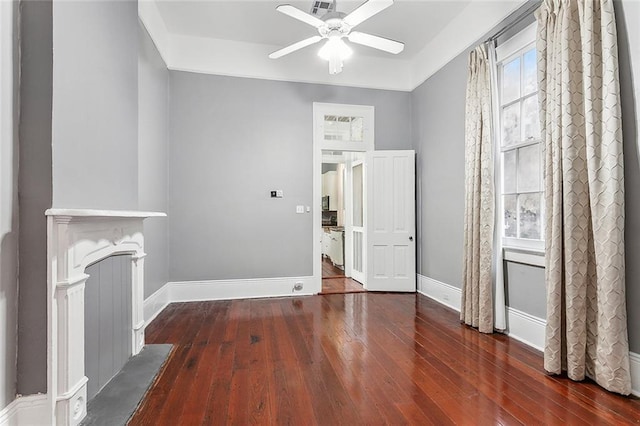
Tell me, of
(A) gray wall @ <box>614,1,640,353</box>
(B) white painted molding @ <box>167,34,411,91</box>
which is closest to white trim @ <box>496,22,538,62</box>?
(A) gray wall @ <box>614,1,640,353</box>

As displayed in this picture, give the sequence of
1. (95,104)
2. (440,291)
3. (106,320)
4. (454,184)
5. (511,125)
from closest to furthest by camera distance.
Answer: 1. (95,104)
2. (106,320)
3. (511,125)
4. (454,184)
5. (440,291)

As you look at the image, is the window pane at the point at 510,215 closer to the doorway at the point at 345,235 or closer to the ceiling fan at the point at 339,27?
the ceiling fan at the point at 339,27

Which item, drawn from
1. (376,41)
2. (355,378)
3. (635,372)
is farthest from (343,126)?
(635,372)

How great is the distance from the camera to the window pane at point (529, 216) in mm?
2900

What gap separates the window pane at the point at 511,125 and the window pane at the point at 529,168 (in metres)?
0.15

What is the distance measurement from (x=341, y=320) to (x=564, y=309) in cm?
199

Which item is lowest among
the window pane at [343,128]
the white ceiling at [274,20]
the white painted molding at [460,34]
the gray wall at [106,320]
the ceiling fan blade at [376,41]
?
the gray wall at [106,320]

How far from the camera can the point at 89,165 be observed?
6.37ft

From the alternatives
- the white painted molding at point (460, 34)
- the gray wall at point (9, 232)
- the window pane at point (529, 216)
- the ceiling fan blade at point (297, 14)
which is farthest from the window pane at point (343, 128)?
the gray wall at point (9, 232)

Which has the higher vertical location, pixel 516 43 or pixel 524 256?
pixel 516 43

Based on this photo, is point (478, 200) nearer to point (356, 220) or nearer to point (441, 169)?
point (441, 169)

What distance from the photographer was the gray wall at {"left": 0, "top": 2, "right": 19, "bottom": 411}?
1.50 m

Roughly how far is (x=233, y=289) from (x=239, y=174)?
158 centimetres

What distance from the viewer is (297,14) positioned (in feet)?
8.42
